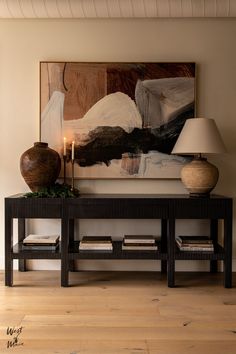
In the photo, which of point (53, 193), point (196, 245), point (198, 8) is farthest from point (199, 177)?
point (198, 8)

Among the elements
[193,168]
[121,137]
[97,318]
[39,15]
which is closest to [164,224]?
[193,168]

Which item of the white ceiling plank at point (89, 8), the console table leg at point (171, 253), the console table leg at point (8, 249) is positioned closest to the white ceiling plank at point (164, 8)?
the white ceiling plank at point (89, 8)

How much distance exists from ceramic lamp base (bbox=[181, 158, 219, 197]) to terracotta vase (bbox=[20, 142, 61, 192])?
3.34 ft

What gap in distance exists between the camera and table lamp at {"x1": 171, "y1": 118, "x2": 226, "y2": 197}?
2.81 metres

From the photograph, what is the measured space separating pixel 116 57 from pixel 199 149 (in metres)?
1.09

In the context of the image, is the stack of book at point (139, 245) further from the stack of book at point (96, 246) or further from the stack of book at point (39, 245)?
the stack of book at point (39, 245)

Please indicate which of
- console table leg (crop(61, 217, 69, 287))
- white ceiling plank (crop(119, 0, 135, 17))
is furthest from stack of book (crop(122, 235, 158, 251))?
white ceiling plank (crop(119, 0, 135, 17))

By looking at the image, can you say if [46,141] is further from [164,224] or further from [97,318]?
[97,318]

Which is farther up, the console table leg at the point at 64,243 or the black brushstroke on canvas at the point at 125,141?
the black brushstroke on canvas at the point at 125,141

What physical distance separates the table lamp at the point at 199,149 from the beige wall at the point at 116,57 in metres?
0.35

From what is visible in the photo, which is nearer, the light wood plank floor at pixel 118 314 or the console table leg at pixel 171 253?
the light wood plank floor at pixel 118 314

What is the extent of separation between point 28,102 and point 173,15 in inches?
55.1

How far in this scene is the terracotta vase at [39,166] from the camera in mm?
2949

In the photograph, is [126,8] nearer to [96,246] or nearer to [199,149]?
[199,149]
